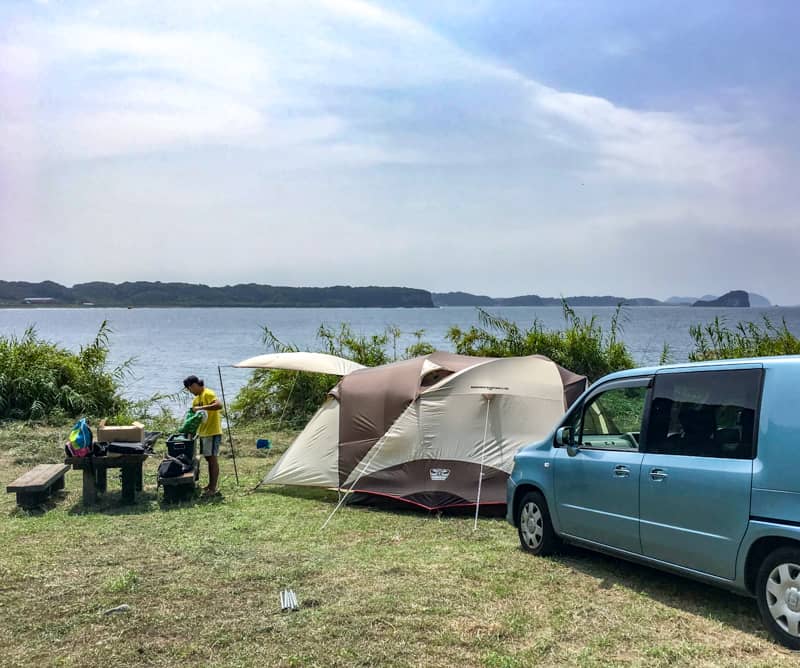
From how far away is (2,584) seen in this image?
276 inches

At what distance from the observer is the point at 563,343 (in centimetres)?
1908

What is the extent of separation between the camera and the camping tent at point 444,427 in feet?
33.0

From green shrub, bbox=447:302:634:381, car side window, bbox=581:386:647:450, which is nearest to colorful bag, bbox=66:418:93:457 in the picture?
car side window, bbox=581:386:647:450

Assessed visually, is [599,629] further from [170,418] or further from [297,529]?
[170,418]

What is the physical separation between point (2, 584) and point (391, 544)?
12.5 feet

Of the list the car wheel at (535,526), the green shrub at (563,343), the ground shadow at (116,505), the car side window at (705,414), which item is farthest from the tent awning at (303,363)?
the car side window at (705,414)

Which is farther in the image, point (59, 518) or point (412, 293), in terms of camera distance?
point (412, 293)

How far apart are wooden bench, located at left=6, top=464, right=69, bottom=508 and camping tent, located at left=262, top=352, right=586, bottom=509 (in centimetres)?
366

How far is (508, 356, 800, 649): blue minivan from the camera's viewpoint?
5.33 meters

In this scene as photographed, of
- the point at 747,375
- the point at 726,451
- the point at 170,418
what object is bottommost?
the point at 170,418

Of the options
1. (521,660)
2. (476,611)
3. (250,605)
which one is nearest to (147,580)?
(250,605)

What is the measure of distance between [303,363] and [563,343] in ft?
27.7

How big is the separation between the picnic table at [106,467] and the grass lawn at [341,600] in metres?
0.79

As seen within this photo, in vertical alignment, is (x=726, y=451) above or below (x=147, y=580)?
above
